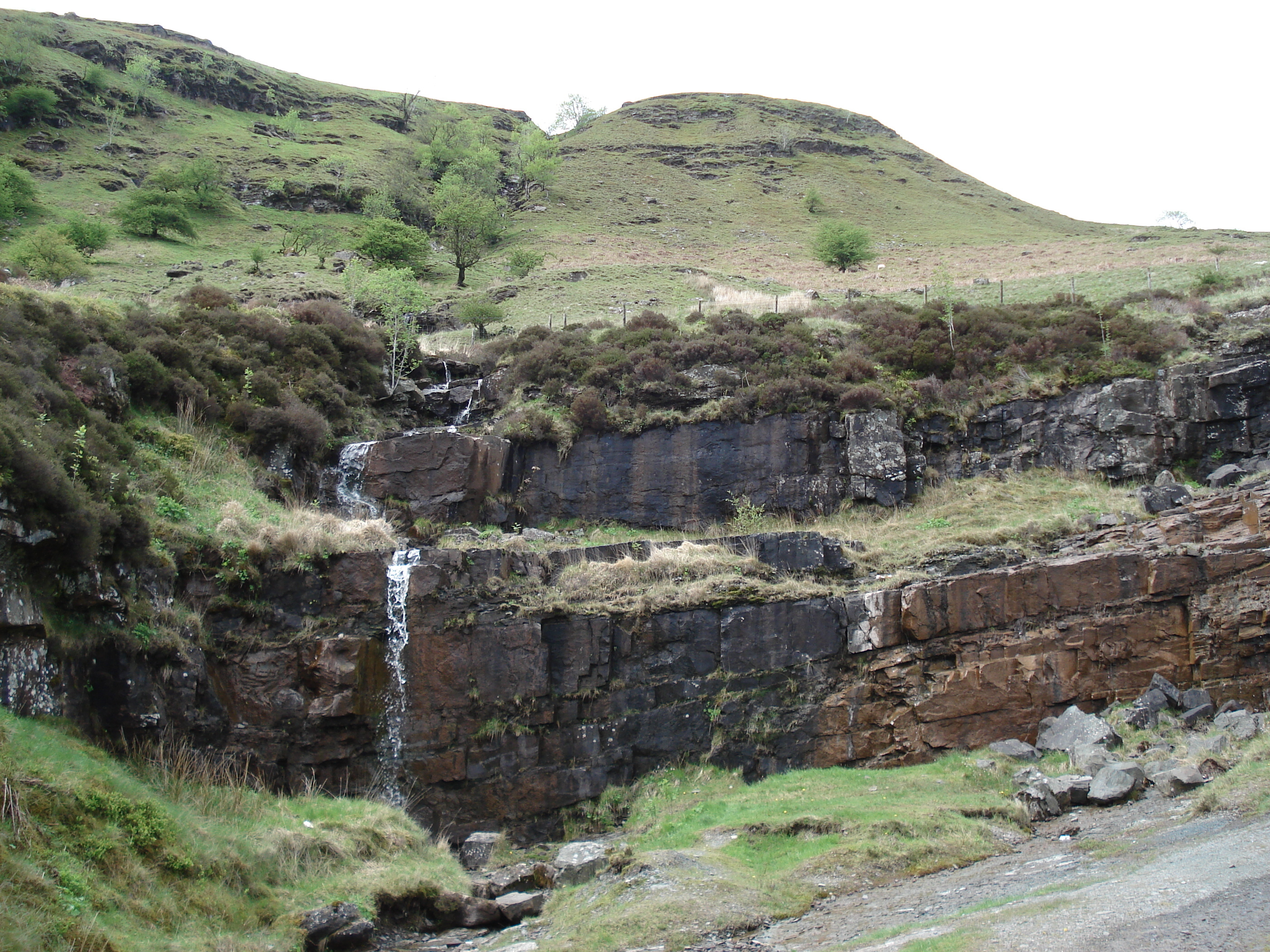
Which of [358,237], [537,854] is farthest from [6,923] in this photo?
[358,237]

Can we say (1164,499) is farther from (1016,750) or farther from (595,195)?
(595,195)

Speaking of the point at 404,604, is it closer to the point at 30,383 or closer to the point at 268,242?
the point at 30,383

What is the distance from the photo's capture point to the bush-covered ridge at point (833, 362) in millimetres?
25484

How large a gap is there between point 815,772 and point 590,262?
42.1 metres

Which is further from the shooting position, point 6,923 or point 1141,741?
point 1141,741

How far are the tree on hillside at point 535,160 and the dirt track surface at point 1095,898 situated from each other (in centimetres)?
7099

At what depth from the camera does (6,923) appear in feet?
24.1

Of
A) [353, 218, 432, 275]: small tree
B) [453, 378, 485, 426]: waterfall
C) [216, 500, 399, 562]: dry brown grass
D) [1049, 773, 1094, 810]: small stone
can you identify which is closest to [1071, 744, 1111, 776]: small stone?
[1049, 773, 1094, 810]: small stone

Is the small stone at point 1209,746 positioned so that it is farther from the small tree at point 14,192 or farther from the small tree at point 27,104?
the small tree at point 27,104

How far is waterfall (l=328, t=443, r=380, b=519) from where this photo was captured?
23.3m

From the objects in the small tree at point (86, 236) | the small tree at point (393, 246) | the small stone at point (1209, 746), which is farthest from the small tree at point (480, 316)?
the small stone at point (1209, 746)

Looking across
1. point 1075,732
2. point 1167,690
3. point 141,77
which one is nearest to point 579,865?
point 1075,732

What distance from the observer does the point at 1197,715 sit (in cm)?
1532

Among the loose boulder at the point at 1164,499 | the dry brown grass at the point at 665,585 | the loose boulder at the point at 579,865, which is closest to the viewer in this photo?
the loose boulder at the point at 579,865
